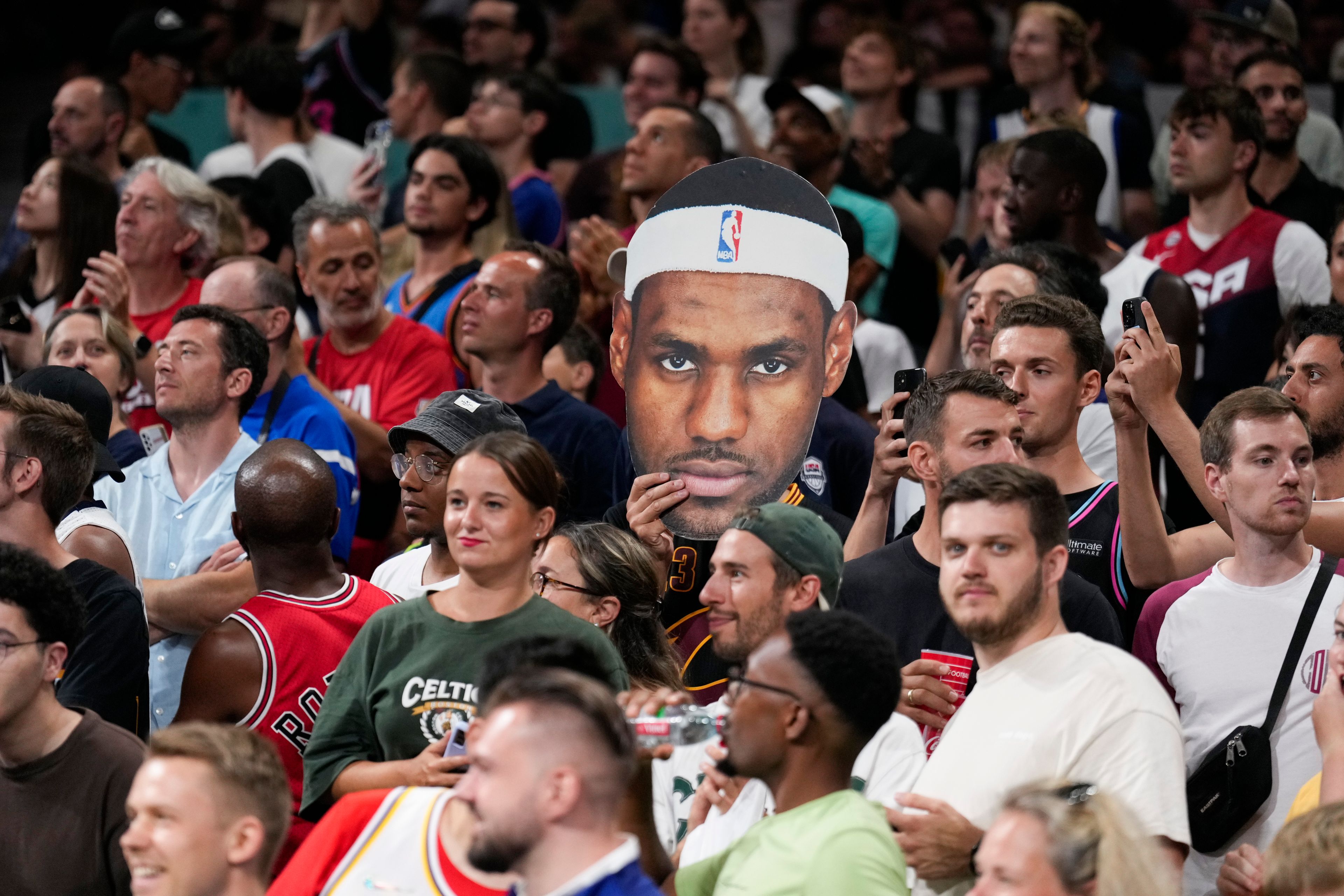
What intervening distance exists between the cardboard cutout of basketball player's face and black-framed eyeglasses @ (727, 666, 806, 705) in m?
1.33

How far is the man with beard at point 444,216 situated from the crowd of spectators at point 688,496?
0.09 ft

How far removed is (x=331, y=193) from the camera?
28.7 feet

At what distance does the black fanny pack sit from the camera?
4281mm

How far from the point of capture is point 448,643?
4.05 meters

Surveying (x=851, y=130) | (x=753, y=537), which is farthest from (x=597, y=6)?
(x=753, y=537)

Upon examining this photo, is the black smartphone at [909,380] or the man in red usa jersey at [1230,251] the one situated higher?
the man in red usa jersey at [1230,251]

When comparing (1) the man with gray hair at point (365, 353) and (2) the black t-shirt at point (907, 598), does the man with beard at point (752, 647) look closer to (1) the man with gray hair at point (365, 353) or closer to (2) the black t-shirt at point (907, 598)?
(2) the black t-shirt at point (907, 598)

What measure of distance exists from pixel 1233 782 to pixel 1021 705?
2.84 feet

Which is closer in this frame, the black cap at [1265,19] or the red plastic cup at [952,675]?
the red plastic cup at [952,675]

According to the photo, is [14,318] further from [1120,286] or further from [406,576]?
[1120,286]

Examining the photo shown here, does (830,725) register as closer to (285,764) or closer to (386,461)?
(285,764)

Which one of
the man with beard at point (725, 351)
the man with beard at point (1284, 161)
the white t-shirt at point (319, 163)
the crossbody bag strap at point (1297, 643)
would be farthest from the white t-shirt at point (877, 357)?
the crossbody bag strap at point (1297, 643)

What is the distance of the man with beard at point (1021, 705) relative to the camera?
142 inches

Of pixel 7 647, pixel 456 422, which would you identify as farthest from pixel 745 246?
pixel 7 647
